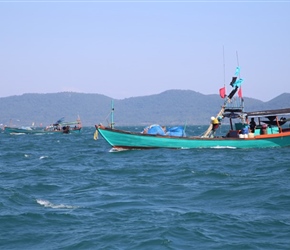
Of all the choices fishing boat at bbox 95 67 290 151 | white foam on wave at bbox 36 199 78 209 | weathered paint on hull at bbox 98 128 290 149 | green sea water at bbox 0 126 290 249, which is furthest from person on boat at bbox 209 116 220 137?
white foam on wave at bbox 36 199 78 209

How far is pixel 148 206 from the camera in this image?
1742 cm

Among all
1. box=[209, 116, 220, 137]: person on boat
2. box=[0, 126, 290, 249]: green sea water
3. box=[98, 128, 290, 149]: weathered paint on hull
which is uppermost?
box=[209, 116, 220, 137]: person on boat

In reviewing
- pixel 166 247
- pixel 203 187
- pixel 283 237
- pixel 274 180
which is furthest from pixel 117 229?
pixel 274 180

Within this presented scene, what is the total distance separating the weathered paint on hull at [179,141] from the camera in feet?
125

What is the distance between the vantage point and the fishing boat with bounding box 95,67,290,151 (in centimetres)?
3838

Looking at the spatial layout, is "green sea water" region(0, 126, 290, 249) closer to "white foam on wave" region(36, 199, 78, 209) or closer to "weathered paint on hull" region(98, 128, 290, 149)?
"white foam on wave" region(36, 199, 78, 209)

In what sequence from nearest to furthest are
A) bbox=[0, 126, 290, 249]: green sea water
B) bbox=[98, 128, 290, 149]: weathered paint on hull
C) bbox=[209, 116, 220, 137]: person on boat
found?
bbox=[0, 126, 290, 249]: green sea water
bbox=[98, 128, 290, 149]: weathered paint on hull
bbox=[209, 116, 220, 137]: person on boat

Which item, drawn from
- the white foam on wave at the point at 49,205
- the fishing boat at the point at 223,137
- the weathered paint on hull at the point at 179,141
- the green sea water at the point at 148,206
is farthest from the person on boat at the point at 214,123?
the white foam on wave at the point at 49,205

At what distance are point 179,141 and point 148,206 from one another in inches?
841

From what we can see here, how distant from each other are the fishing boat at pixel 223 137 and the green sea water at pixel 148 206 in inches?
322

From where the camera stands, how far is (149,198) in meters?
18.9

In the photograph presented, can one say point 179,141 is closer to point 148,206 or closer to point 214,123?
point 214,123

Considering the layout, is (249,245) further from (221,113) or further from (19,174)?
(221,113)

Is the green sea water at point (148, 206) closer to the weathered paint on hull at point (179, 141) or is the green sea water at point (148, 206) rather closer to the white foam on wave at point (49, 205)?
the white foam on wave at point (49, 205)
